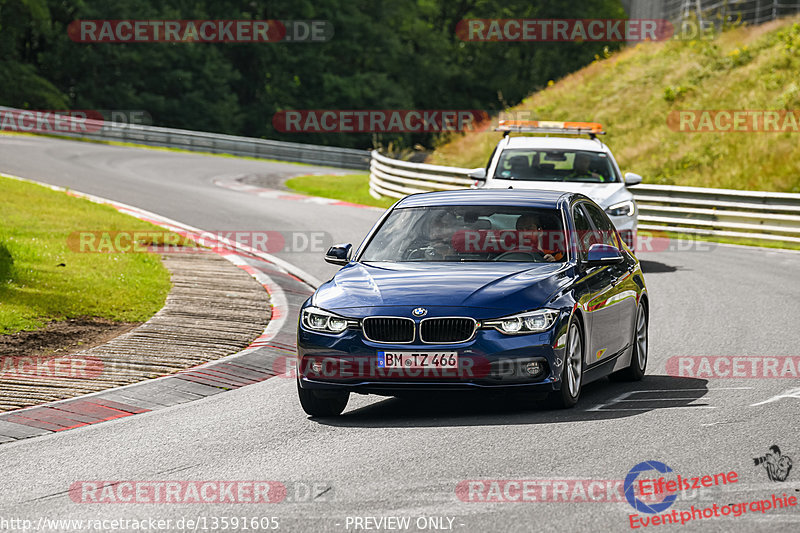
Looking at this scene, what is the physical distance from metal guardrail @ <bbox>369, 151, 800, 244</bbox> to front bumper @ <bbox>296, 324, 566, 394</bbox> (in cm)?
1703

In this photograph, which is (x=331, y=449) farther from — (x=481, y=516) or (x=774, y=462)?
(x=774, y=462)

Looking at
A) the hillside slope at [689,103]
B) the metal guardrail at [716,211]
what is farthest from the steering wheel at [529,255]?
the hillside slope at [689,103]

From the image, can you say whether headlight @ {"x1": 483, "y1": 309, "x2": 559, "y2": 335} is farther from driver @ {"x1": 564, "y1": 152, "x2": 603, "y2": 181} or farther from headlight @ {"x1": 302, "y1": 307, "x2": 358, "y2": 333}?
driver @ {"x1": 564, "y1": 152, "x2": 603, "y2": 181}

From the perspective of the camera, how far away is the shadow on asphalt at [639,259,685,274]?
1864 centimetres

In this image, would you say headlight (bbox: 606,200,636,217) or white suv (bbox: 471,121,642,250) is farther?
white suv (bbox: 471,121,642,250)

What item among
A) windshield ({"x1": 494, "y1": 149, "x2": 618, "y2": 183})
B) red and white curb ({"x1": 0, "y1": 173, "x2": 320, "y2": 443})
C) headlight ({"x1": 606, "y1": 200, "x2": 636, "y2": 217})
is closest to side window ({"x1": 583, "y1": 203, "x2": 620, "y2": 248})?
red and white curb ({"x1": 0, "y1": 173, "x2": 320, "y2": 443})

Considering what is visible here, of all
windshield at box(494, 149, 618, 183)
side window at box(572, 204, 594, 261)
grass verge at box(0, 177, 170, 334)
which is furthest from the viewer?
windshield at box(494, 149, 618, 183)

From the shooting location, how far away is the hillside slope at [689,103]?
3077cm

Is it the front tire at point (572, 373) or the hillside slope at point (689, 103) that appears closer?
the front tire at point (572, 373)

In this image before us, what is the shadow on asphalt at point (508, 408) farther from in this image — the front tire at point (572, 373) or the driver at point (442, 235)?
the driver at point (442, 235)

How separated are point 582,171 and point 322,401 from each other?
10.9 metres

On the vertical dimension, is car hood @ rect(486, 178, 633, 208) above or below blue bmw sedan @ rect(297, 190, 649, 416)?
above

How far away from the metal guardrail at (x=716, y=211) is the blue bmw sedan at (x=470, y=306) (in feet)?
50.9

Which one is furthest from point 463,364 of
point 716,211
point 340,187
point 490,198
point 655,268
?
point 340,187
